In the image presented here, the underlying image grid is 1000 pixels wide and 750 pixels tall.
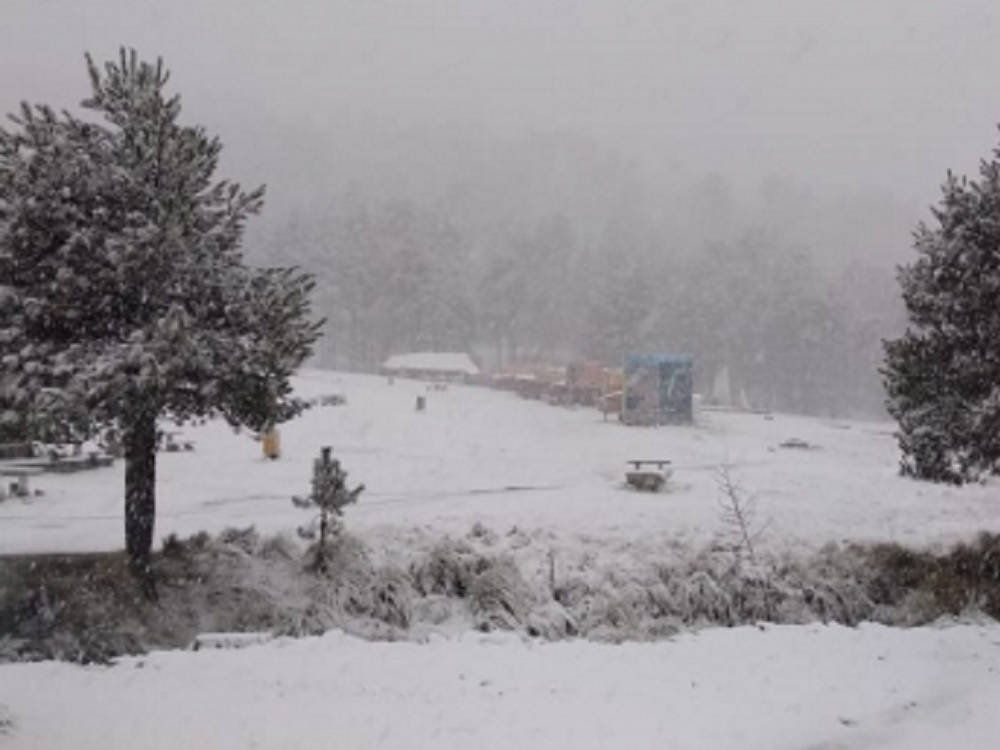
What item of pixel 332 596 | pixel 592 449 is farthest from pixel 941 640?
pixel 592 449

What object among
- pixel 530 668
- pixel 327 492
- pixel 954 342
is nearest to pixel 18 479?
pixel 327 492

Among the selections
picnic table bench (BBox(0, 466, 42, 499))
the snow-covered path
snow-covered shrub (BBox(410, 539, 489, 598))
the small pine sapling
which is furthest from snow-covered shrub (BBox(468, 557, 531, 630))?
picnic table bench (BBox(0, 466, 42, 499))

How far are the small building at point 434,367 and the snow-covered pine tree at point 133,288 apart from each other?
5463cm

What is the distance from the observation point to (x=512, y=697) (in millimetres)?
11680

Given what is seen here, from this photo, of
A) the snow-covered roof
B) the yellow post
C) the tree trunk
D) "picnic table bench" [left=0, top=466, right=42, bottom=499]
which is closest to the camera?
the tree trunk

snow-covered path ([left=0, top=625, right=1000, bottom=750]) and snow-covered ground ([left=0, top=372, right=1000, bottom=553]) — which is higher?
snow-covered ground ([left=0, top=372, right=1000, bottom=553])

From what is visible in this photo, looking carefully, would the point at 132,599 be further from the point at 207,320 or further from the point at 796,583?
the point at 796,583

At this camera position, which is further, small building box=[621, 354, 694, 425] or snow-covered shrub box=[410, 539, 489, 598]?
small building box=[621, 354, 694, 425]

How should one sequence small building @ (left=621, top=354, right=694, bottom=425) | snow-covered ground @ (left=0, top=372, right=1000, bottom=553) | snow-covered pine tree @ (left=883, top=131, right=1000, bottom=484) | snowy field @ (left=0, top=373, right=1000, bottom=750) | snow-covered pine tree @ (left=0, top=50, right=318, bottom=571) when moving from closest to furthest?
1. snowy field @ (left=0, top=373, right=1000, bottom=750)
2. snow-covered pine tree @ (left=0, top=50, right=318, bottom=571)
3. snow-covered pine tree @ (left=883, top=131, right=1000, bottom=484)
4. snow-covered ground @ (left=0, top=372, right=1000, bottom=553)
5. small building @ (left=621, top=354, right=694, bottom=425)

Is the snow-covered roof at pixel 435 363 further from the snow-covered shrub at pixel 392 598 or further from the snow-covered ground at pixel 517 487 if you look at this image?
the snow-covered shrub at pixel 392 598

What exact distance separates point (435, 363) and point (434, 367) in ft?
1.94

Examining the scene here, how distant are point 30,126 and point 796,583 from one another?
15.7m

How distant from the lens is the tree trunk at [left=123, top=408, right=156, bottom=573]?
1572 centimetres

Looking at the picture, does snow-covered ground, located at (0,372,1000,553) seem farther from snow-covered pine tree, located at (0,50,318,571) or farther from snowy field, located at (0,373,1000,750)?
snow-covered pine tree, located at (0,50,318,571)
